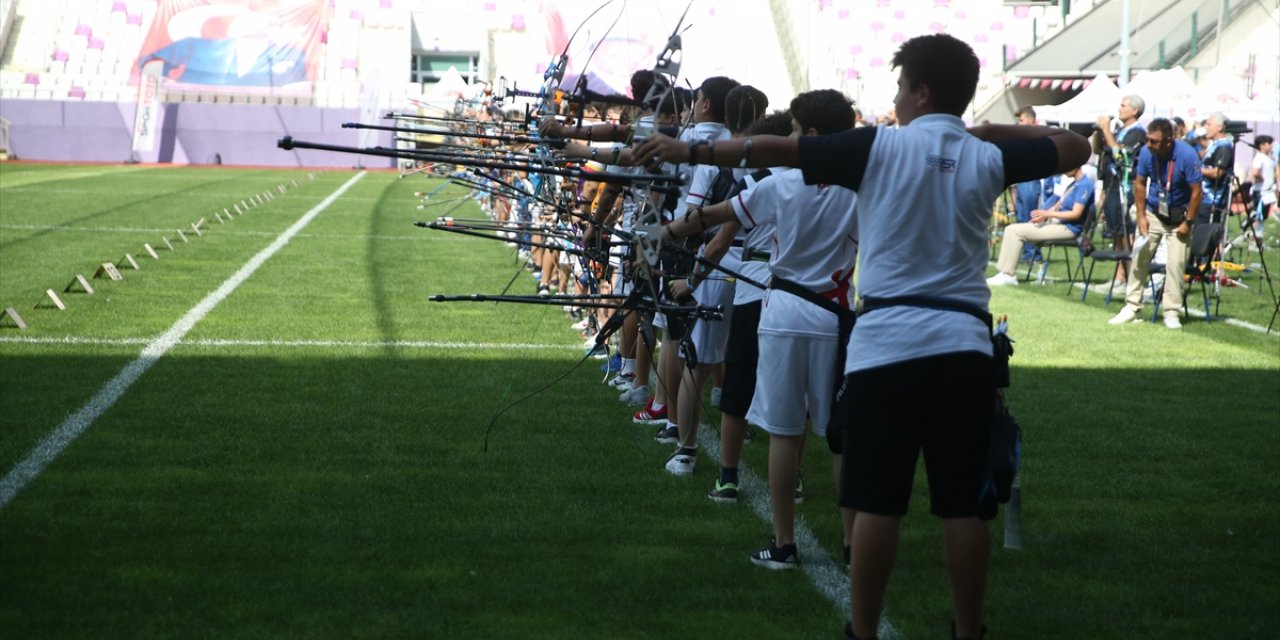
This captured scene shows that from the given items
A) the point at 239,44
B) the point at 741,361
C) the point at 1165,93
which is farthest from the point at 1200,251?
the point at 239,44

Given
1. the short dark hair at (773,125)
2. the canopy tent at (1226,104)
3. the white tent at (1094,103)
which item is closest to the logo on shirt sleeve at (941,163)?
the short dark hair at (773,125)

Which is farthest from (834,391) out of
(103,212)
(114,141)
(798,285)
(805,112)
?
(114,141)

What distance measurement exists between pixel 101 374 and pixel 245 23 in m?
51.2

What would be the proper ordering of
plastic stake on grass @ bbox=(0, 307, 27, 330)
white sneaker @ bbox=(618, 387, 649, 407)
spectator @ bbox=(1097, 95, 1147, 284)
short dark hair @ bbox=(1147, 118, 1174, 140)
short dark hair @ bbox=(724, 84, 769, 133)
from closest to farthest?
short dark hair @ bbox=(724, 84, 769, 133)
white sneaker @ bbox=(618, 387, 649, 407)
plastic stake on grass @ bbox=(0, 307, 27, 330)
short dark hair @ bbox=(1147, 118, 1174, 140)
spectator @ bbox=(1097, 95, 1147, 284)

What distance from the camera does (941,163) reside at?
3.88 meters

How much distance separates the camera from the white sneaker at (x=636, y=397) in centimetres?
860

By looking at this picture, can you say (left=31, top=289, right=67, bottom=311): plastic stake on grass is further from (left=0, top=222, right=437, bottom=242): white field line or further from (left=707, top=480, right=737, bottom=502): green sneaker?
(left=0, top=222, right=437, bottom=242): white field line

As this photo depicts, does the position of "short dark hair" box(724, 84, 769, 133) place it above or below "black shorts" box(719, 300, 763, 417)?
above

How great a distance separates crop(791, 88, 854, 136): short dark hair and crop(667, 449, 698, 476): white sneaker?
219cm

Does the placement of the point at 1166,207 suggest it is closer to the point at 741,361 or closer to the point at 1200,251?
the point at 1200,251

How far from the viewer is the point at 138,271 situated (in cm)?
1446

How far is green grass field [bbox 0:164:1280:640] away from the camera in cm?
483

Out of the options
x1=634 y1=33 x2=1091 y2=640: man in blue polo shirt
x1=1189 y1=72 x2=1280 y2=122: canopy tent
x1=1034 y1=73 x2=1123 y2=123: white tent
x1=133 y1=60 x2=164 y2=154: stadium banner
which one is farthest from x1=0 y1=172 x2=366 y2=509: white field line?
x1=133 y1=60 x2=164 y2=154: stadium banner

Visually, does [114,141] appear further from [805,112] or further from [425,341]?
[805,112]
